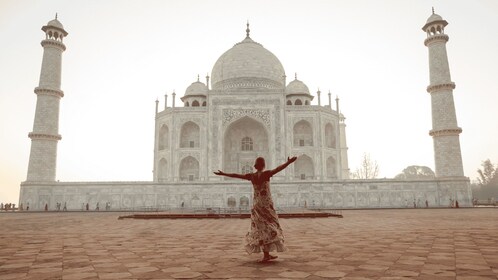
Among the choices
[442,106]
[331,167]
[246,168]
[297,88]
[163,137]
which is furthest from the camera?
[297,88]

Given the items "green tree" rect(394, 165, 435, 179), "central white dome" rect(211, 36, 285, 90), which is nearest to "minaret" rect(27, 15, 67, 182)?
"central white dome" rect(211, 36, 285, 90)

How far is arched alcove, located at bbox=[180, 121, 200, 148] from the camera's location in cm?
3084

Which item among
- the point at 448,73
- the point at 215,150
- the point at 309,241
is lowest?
the point at 309,241

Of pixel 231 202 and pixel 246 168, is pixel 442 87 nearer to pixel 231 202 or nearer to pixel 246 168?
pixel 246 168

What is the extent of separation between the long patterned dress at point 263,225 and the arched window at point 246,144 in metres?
27.0

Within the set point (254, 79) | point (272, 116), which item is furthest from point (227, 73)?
point (272, 116)

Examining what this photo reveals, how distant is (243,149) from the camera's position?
31.5 metres

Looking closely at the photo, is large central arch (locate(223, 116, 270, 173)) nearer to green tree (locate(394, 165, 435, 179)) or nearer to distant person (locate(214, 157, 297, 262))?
distant person (locate(214, 157, 297, 262))

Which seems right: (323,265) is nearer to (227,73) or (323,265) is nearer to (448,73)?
(448,73)

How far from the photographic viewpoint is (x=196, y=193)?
22.9 metres

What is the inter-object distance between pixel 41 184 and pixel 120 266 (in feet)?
74.5

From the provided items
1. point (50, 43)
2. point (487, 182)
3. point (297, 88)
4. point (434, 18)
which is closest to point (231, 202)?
point (297, 88)

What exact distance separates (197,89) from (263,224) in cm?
3113

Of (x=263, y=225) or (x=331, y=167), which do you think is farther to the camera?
(x=331, y=167)
